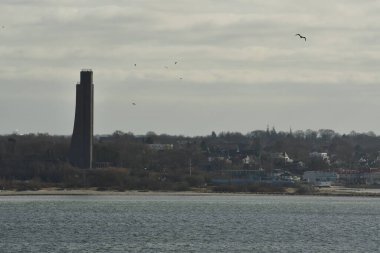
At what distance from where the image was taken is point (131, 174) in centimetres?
19388

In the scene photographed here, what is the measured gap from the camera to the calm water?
8025cm

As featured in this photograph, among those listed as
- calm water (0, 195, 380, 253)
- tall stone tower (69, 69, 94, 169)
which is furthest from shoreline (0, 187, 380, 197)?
tall stone tower (69, 69, 94, 169)

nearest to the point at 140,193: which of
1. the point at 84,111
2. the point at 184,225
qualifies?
the point at 84,111

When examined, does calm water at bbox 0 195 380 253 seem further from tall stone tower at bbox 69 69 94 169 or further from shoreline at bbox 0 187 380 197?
tall stone tower at bbox 69 69 94 169

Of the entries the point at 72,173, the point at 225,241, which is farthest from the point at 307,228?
the point at 72,173

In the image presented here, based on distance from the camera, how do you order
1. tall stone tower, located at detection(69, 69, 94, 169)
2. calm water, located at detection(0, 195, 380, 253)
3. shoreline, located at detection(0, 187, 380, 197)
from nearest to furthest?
calm water, located at detection(0, 195, 380, 253)
shoreline, located at detection(0, 187, 380, 197)
tall stone tower, located at detection(69, 69, 94, 169)


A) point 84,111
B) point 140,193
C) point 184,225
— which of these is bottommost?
point 184,225

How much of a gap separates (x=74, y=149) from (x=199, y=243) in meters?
109

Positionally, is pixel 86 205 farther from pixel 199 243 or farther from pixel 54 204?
pixel 199 243

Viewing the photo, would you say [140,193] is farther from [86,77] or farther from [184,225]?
[184,225]

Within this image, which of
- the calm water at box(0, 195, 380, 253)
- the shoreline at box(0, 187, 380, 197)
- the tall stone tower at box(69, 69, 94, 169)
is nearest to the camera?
the calm water at box(0, 195, 380, 253)

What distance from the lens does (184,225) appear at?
3989 inches

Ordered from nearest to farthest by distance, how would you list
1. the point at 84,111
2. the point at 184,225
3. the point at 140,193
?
1. the point at 184,225
2. the point at 140,193
3. the point at 84,111

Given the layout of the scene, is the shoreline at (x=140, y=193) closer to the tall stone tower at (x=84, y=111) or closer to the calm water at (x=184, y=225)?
the calm water at (x=184, y=225)
